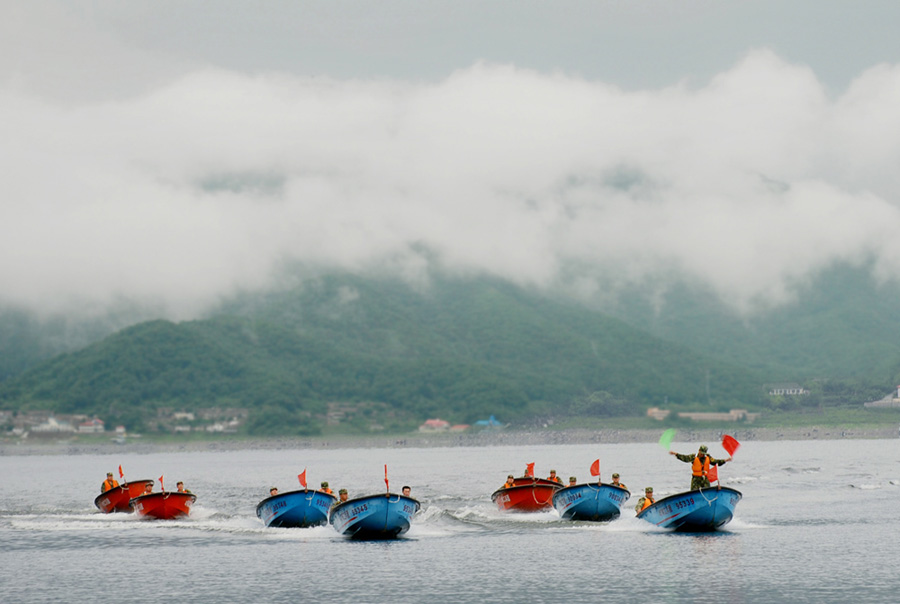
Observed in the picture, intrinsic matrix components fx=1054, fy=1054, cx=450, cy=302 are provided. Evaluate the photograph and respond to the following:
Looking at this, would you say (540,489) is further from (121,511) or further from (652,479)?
(652,479)

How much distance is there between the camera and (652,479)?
106562mm

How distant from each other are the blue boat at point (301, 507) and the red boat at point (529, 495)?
1283 cm

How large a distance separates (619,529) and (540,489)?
8735 millimetres

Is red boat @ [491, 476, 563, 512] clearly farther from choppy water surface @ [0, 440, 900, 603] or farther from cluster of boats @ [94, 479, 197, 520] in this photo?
cluster of boats @ [94, 479, 197, 520]

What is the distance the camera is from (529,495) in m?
65.9

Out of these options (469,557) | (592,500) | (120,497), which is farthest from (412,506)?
(120,497)

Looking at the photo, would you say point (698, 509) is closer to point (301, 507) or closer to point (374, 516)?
point (374, 516)

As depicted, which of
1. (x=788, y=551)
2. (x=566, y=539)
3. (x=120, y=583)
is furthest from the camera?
(x=566, y=539)

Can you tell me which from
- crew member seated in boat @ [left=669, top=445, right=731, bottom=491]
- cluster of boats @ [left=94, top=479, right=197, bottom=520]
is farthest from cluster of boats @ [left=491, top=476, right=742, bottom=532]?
cluster of boats @ [left=94, top=479, right=197, bottom=520]

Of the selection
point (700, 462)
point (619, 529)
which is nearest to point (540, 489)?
point (619, 529)

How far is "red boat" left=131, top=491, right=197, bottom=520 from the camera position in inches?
2653

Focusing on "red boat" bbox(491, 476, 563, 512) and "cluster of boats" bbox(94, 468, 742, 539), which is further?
"red boat" bbox(491, 476, 563, 512)

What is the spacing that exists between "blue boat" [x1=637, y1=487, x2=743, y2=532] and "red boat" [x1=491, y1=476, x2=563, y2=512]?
1115 centimetres

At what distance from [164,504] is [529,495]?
76.9 feet
